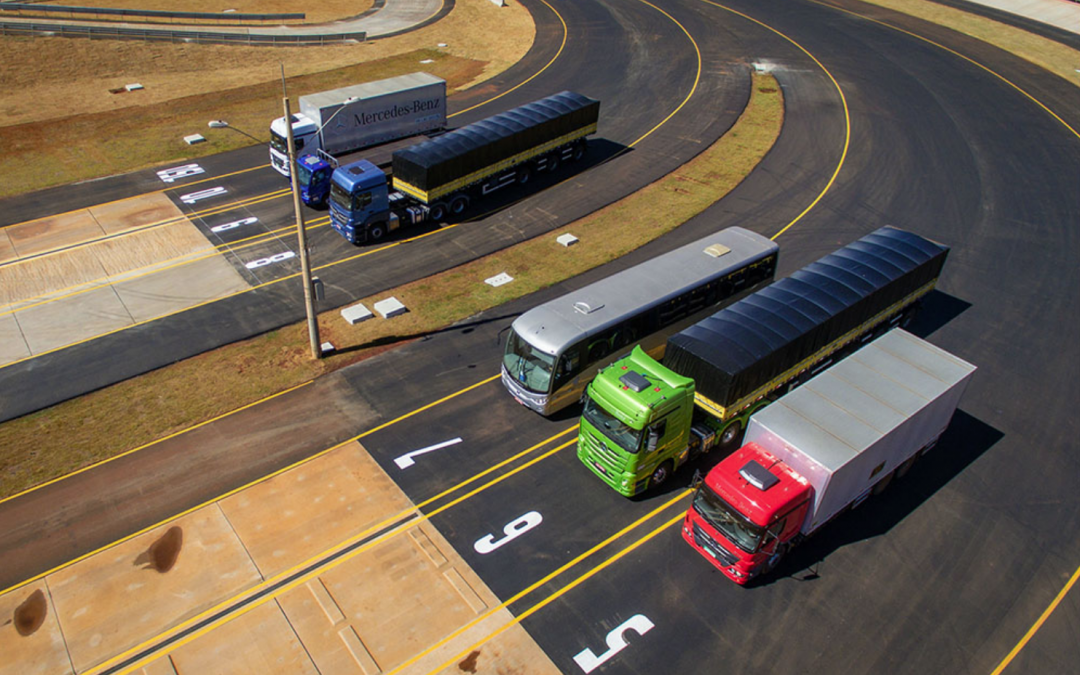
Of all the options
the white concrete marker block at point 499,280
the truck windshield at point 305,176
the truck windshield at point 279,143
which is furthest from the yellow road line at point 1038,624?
the truck windshield at point 279,143

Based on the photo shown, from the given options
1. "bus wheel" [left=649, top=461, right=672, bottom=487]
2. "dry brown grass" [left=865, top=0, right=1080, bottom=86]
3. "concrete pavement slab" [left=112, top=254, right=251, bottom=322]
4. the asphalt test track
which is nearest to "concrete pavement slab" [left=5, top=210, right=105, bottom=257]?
"concrete pavement slab" [left=112, top=254, right=251, bottom=322]

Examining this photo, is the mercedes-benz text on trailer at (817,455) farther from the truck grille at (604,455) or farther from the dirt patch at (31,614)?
the dirt patch at (31,614)

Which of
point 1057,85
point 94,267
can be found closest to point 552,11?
point 1057,85

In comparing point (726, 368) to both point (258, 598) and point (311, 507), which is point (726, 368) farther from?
point (258, 598)

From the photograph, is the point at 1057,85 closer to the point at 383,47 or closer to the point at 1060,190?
the point at 1060,190

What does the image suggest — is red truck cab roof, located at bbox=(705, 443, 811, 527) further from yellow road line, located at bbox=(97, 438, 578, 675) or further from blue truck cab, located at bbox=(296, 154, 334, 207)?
blue truck cab, located at bbox=(296, 154, 334, 207)
